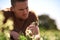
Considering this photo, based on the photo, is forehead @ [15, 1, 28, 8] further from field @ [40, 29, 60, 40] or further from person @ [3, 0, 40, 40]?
field @ [40, 29, 60, 40]

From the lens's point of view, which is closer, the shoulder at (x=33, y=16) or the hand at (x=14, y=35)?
the hand at (x=14, y=35)

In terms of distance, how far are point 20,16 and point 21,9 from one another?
108mm

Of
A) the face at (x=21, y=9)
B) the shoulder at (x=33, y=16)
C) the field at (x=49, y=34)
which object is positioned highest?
the face at (x=21, y=9)

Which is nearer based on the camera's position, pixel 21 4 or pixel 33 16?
pixel 21 4

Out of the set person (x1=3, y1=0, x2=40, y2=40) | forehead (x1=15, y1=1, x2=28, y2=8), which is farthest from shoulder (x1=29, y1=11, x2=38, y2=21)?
forehead (x1=15, y1=1, x2=28, y2=8)

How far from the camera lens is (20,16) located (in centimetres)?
428

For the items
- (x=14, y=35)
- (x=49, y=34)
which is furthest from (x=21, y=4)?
(x=49, y=34)

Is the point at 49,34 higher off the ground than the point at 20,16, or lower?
lower

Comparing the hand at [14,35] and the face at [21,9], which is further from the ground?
the face at [21,9]

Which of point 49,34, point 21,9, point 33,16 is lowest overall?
point 49,34

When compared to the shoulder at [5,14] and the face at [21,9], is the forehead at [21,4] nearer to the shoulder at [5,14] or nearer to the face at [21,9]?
the face at [21,9]

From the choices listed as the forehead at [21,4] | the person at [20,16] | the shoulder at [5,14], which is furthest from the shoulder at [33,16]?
the shoulder at [5,14]

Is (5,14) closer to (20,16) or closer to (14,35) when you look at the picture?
(20,16)

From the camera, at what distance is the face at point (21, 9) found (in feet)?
13.9
